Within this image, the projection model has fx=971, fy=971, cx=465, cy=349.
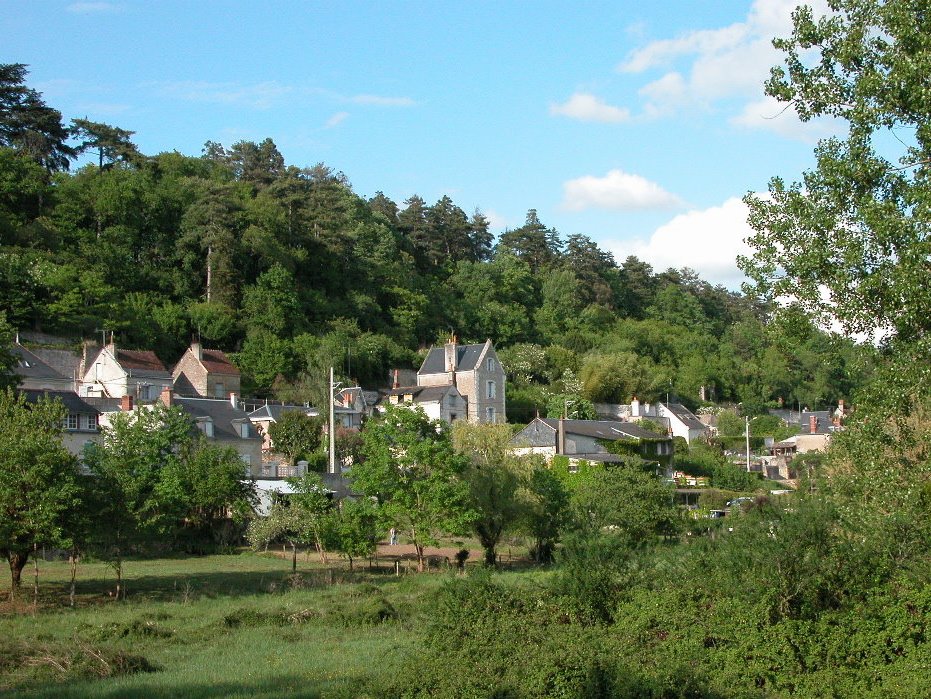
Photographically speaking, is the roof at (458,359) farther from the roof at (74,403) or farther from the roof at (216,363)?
the roof at (74,403)

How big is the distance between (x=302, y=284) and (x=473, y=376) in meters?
20.4

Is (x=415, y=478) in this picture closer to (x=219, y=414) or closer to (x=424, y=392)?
(x=219, y=414)

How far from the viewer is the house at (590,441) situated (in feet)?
213

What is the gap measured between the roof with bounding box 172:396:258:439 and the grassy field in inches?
731

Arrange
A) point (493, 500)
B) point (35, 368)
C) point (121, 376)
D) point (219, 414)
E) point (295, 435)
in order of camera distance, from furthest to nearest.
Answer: point (121, 376) < point (35, 368) < point (295, 435) < point (219, 414) < point (493, 500)

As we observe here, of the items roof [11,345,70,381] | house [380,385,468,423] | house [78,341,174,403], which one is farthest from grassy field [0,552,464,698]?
house [380,385,468,423]

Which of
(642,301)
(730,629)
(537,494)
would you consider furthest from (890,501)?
(642,301)

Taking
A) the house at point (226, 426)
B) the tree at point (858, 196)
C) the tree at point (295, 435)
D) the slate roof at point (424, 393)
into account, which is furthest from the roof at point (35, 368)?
the tree at point (858, 196)

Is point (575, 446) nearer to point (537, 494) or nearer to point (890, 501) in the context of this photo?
point (537, 494)

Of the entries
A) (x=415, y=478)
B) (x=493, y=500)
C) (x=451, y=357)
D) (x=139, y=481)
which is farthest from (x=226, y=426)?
(x=451, y=357)

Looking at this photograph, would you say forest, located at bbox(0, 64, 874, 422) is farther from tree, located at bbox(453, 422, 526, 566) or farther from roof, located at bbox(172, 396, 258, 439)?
tree, located at bbox(453, 422, 526, 566)

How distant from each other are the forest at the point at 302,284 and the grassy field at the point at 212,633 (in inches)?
1390

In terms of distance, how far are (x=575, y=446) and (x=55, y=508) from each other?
147 ft

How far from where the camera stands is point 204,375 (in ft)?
223
